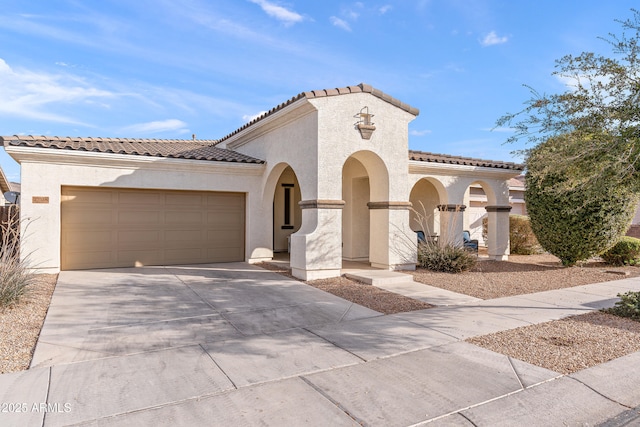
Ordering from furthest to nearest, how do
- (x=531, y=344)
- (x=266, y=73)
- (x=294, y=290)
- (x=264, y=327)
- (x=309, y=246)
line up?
(x=266, y=73), (x=309, y=246), (x=294, y=290), (x=264, y=327), (x=531, y=344)

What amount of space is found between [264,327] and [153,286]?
4024 mm

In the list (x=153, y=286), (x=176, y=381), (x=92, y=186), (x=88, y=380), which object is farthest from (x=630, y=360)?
(x=92, y=186)

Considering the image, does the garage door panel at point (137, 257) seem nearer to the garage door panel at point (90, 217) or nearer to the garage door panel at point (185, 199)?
the garage door panel at point (90, 217)

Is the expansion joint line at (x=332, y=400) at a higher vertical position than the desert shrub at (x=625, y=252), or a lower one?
lower

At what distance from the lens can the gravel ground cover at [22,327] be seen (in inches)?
179

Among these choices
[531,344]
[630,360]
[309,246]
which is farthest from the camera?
[309,246]

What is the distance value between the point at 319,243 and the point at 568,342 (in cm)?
554

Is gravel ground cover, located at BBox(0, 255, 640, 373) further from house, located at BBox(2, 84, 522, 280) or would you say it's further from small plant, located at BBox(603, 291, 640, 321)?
house, located at BBox(2, 84, 522, 280)

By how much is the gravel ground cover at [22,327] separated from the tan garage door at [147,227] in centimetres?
273

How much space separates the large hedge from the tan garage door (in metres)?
9.11

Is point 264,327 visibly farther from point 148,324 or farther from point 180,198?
point 180,198

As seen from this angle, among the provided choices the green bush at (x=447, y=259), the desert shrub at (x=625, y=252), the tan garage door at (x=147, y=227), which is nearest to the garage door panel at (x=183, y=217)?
the tan garage door at (x=147, y=227)

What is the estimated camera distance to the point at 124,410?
3.44 metres

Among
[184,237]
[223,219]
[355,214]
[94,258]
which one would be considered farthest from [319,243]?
[94,258]
